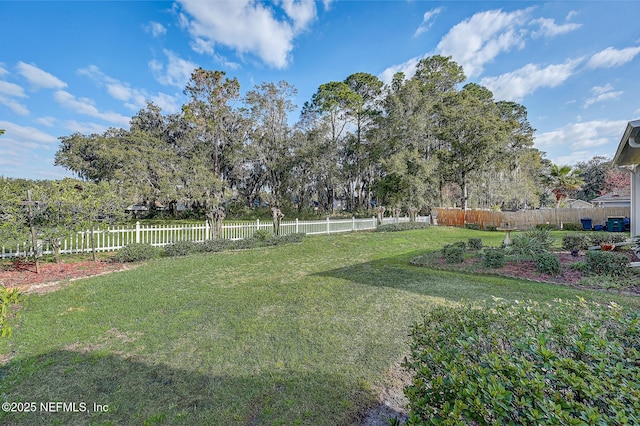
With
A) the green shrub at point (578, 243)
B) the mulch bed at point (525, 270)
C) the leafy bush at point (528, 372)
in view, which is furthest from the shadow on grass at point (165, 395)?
the green shrub at point (578, 243)

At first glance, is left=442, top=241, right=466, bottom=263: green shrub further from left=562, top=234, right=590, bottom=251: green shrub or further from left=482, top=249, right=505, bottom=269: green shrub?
left=562, top=234, right=590, bottom=251: green shrub

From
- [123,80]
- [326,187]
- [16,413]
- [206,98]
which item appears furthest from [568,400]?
[326,187]

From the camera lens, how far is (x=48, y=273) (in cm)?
609

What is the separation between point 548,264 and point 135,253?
10158 mm

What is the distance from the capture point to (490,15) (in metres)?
8.12

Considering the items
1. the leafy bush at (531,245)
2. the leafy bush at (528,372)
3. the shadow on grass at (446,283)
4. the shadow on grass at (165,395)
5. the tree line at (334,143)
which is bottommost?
the shadow on grass at (165,395)

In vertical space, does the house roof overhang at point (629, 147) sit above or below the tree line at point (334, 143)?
below

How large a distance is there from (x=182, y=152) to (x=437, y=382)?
86.6 ft

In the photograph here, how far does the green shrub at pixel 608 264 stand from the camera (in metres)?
5.38

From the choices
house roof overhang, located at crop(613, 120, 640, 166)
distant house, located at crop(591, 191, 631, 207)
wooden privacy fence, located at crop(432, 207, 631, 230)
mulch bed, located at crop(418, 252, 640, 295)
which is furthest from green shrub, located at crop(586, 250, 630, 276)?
distant house, located at crop(591, 191, 631, 207)

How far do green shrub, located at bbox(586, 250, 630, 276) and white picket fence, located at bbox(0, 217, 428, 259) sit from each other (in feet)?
32.4

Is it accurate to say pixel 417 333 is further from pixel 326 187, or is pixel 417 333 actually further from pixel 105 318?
pixel 326 187

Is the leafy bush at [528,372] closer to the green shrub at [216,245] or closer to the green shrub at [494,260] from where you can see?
the green shrub at [494,260]

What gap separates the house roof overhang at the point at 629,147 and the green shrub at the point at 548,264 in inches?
104
